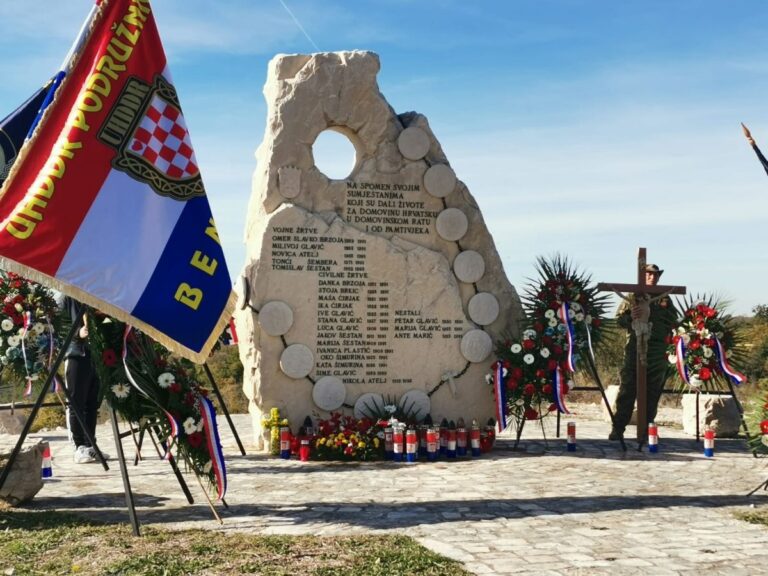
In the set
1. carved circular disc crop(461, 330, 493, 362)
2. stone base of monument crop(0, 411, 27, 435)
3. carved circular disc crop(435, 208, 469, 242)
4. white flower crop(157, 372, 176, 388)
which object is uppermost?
carved circular disc crop(435, 208, 469, 242)

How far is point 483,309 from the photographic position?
9852 millimetres

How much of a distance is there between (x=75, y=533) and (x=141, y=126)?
9.31 feet

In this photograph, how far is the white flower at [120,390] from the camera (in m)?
6.19

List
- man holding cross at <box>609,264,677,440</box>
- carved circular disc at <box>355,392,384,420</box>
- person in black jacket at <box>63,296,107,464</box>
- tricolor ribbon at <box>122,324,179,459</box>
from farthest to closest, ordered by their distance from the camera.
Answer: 1. man holding cross at <box>609,264,677,440</box>
2. carved circular disc at <box>355,392,384,420</box>
3. person in black jacket at <box>63,296,107,464</box>
4. tricolor ribbon at <box>122,324,179,459</box>

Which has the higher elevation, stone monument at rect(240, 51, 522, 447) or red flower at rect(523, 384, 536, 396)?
stone monument at rect(240, 51, 522, 447)

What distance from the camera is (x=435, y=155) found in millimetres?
10023

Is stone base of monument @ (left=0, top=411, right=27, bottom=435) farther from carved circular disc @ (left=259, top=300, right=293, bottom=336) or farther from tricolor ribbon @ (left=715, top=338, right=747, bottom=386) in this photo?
tricolor ribbon @ (left=715, top=338, right=747, bottom=386)

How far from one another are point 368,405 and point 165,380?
143 inches

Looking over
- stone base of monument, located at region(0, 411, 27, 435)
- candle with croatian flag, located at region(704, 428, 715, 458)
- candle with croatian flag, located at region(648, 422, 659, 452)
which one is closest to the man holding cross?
candle with croatian flag, located at region(648, 422, 659, 452)

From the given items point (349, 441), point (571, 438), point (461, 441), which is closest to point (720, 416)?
point (571, 438)

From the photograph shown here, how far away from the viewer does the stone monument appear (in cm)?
938

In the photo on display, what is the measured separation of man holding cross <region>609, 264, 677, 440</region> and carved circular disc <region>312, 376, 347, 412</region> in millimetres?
3338

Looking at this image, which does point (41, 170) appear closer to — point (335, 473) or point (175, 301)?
point (175, 301)

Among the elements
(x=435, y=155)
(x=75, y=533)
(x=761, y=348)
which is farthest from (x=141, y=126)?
(x=761, y=348)
